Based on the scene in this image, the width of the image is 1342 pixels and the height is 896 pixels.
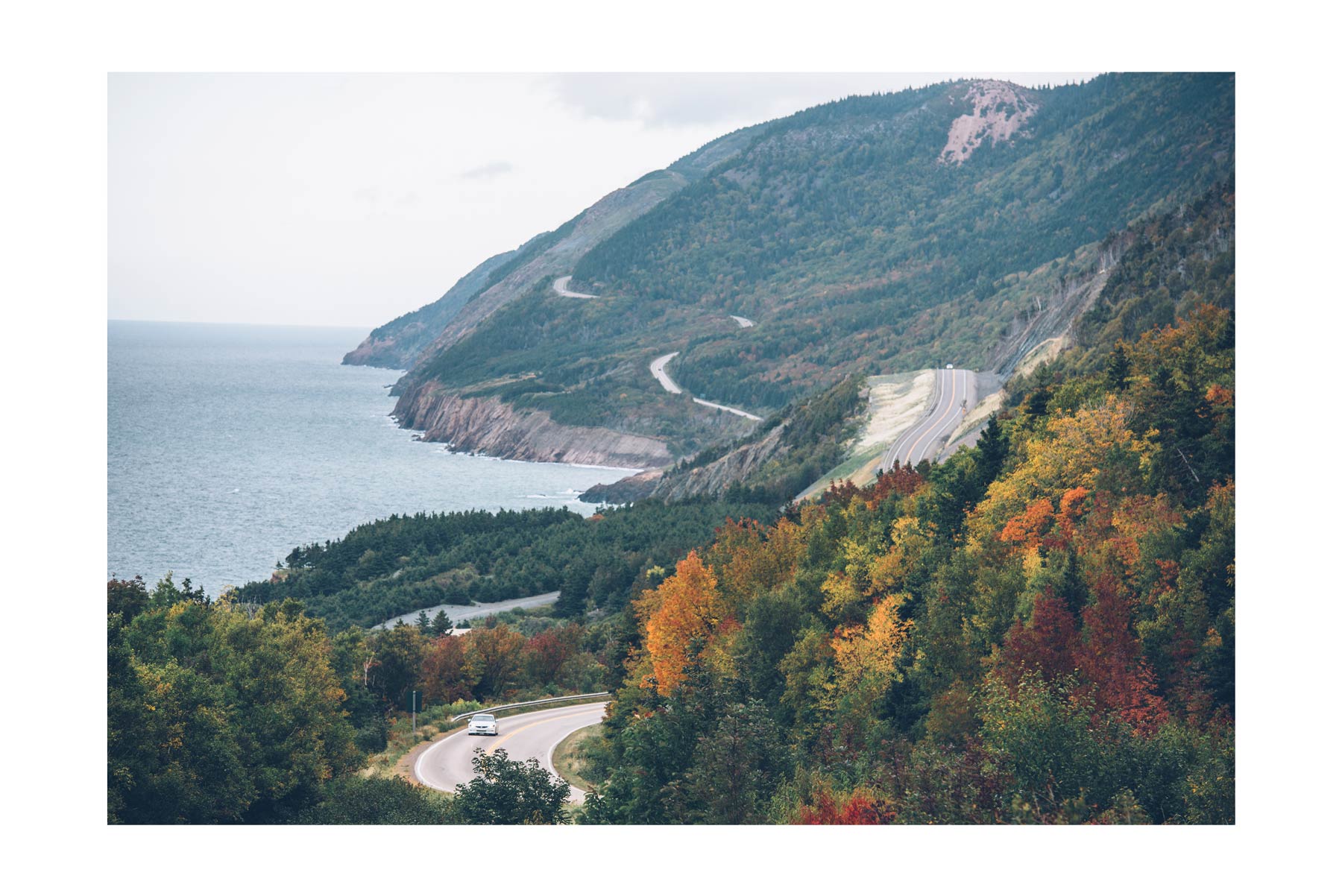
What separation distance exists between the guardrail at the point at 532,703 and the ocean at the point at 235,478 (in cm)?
1727

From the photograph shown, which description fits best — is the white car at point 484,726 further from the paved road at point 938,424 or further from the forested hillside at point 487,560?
the paved road at point 938,424

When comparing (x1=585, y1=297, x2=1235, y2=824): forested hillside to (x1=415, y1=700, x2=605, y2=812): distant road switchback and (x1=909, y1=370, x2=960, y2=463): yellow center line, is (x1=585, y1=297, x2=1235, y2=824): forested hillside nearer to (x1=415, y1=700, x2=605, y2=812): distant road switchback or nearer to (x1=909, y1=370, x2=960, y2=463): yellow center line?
(x1=415, y1=700, x2=605, y2=812): distant road switchback

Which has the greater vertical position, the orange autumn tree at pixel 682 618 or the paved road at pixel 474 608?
the orange autumn tree at pixel 682 618

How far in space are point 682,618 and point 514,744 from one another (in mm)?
7802

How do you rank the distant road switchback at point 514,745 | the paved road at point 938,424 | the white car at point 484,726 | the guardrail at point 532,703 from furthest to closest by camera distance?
the paved road at point 938,424 → the guardrail at point 532,703 → the white car at point 484,726 → the distant road switchback at point 514,745

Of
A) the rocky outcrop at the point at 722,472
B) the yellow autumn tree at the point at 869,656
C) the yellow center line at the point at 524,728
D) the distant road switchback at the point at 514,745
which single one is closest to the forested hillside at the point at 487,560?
the rocky outcrop at the point at 722,472

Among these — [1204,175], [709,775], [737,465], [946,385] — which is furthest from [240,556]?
[1204,175]

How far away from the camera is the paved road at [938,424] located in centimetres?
8200

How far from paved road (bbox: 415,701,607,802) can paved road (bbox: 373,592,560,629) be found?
38219mm

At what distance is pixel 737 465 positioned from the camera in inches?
4914

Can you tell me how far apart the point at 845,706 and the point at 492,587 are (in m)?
62.4

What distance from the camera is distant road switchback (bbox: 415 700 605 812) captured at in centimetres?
3722

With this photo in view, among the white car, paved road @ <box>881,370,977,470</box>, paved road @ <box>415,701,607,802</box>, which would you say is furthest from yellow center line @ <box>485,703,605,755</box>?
paved road @ <box>881,370,977,470</box>

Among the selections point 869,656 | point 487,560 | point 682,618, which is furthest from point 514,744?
point 487,560
